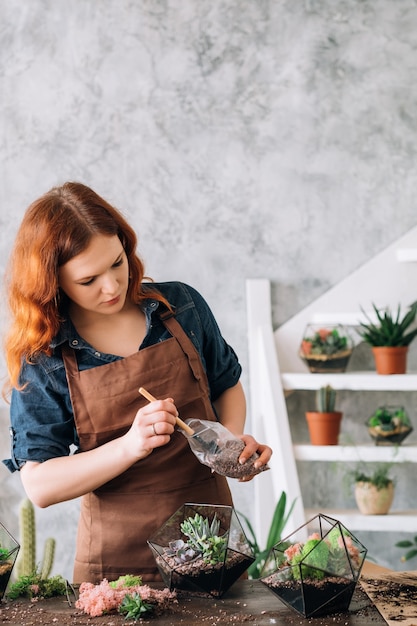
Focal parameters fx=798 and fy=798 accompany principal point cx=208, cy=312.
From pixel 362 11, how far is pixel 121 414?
2.16 metres

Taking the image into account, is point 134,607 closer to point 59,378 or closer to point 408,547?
point 59,378

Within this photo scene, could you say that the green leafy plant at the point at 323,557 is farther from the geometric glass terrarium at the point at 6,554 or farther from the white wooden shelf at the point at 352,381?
the white wooden shelf at the point at 352,381

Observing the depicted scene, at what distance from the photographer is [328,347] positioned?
121 inches

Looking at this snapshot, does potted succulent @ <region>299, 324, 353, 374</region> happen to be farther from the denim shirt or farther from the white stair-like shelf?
the denim shirt

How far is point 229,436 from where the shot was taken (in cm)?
159

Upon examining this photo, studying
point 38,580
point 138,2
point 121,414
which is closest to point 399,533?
point 121,414

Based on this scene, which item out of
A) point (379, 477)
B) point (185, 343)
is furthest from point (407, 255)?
point (185, 343)

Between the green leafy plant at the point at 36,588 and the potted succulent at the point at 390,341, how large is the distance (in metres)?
1.83

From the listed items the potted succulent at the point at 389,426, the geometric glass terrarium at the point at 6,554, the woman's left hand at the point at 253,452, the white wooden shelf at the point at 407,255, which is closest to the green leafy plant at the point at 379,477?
the potted succulent at the point at 389,426

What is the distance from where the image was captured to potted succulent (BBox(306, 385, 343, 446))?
9.94 ft

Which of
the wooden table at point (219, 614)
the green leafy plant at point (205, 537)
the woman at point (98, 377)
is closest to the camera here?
the wooden table at point (219, 614)

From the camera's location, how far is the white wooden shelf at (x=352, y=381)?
2982 millimetres

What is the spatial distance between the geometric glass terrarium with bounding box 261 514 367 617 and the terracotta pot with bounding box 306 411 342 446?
1.68 metres

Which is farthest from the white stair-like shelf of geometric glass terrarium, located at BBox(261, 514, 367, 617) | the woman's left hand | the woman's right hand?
geometric glass terrarium, located at BBox(261, 514, 367, 617)
